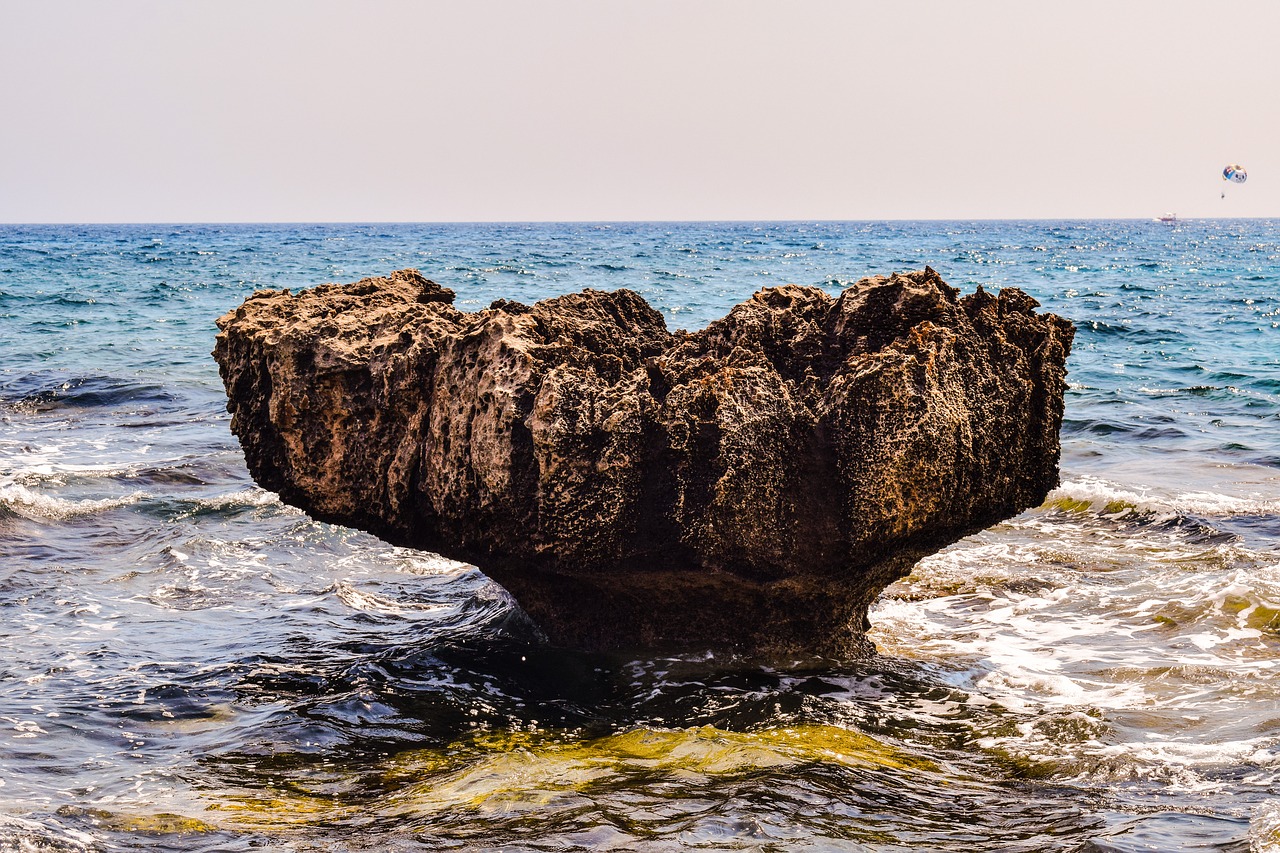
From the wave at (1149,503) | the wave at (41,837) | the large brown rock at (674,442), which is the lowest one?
the wave at (41,837)

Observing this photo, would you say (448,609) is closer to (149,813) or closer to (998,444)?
(149,813)

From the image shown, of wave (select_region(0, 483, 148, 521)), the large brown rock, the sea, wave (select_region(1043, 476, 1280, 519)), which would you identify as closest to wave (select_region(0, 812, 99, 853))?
the sea

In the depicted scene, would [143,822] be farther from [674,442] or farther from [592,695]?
[674,442]

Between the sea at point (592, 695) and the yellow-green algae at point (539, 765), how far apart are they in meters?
0.02

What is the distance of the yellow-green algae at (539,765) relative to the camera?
3.85 meters

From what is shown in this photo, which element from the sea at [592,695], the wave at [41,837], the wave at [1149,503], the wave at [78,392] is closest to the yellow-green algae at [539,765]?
the sea at [592,695]

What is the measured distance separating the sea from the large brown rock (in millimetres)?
582

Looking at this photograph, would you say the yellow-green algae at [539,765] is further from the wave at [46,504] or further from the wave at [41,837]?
the wave at [46,504]

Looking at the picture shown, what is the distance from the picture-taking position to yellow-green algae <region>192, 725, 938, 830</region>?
3.85 m

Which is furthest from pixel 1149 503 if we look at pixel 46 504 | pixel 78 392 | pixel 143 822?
pixel 78 392

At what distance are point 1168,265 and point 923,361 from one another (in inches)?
1791

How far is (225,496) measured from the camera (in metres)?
9.05

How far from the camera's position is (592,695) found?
498 centimetres

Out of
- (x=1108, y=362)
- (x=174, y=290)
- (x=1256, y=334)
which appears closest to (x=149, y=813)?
(x=1108, y=362)
